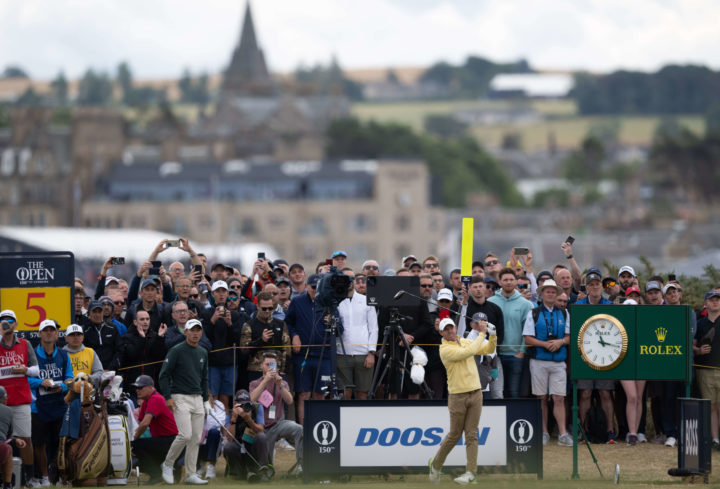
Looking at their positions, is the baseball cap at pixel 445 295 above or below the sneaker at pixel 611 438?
above

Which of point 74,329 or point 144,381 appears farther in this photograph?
point 74,329

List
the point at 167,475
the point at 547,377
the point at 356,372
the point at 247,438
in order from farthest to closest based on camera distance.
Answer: the point at 547,377 → the point at 356,372 → the point at 247,438 → the point at 167,475

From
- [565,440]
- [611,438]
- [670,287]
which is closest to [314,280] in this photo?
[565,440]

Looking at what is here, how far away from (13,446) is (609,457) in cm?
758

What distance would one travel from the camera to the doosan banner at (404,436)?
16.3 metres

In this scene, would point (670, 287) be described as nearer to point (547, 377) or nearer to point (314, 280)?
point (547, 377)

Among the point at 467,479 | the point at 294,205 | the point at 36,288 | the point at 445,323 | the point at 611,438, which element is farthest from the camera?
the point at 294,205

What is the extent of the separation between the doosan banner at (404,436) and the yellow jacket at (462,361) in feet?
2.62

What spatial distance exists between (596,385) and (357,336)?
3500 mm

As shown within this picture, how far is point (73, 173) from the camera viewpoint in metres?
142

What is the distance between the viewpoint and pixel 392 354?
58.4 feet

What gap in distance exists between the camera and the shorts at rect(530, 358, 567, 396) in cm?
1892

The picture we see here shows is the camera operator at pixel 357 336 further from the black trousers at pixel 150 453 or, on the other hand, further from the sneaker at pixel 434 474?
the black trousers at pixel 150 453

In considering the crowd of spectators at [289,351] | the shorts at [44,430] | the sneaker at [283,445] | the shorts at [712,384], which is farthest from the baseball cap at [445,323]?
the shorts at [712,384]
